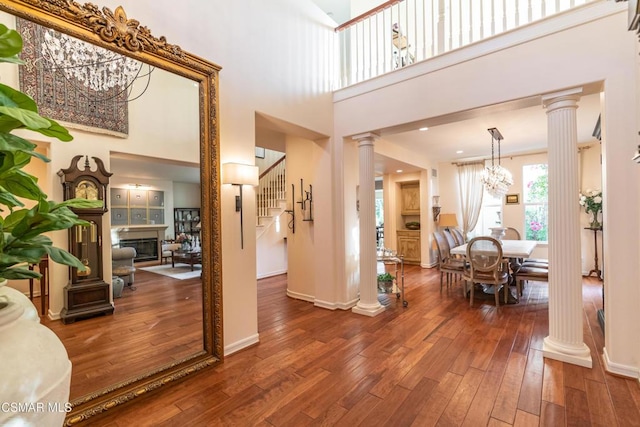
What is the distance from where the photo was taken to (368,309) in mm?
3787

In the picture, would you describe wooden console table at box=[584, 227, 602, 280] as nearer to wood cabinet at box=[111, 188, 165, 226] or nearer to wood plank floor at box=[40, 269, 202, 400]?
wood plank floor at box=[40, 269, 202, 400]

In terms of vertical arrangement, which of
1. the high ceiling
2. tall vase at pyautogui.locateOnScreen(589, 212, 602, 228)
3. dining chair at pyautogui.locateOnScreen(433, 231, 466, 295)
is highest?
the high ceiling

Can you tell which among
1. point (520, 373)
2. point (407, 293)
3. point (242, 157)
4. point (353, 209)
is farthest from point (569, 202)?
point (242, 157)

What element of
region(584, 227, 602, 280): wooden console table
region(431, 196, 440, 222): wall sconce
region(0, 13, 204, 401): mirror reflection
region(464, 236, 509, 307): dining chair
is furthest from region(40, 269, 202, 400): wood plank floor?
region(584, 227, 602, 280): wooden console table

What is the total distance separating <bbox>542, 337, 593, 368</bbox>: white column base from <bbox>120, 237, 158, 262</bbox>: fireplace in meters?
3.63

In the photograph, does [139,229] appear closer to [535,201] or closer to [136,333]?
[136,333]

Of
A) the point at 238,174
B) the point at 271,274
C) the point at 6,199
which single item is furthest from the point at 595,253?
the point at 6,199

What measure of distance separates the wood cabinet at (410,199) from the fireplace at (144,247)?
21.1 ft

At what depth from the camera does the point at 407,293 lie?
4.80m

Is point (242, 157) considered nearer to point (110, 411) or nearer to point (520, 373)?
point (110, 411)

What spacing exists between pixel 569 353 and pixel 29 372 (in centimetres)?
354

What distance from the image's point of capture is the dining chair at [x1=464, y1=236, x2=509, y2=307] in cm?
394

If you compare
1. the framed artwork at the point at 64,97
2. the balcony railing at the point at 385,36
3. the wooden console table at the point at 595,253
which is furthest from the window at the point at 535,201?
the framed artwork at the point at 64,97

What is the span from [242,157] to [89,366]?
2.02 m
